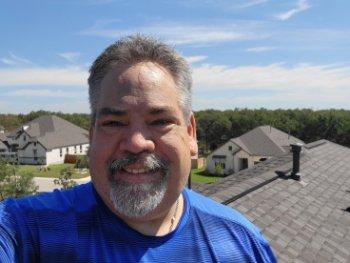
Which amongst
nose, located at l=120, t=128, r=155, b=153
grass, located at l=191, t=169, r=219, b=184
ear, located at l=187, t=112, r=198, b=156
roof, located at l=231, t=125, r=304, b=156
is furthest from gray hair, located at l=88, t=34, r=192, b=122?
roof, located at l=231, t=125, r=304, b=156

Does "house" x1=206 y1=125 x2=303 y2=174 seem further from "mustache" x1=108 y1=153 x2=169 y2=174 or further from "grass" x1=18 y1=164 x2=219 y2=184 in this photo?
"mustache" x1=108 y1=153 x2=169 y2=174

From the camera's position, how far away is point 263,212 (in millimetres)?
7949

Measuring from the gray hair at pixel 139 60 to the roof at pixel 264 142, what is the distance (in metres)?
49.5

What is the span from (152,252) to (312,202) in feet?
27.0

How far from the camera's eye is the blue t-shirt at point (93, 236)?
2.11 meters

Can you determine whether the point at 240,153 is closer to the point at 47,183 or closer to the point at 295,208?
the point at 47,183

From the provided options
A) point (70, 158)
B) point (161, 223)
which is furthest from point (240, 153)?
point (161, 223)

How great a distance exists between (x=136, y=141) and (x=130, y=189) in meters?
0.25

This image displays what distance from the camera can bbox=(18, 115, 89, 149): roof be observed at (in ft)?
217

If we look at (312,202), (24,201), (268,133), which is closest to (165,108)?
(24,201)

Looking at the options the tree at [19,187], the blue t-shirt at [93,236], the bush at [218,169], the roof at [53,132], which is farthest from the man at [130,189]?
the roof at [53,132]

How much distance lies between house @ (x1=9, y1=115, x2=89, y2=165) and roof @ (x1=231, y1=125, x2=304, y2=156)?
23438 millimetres

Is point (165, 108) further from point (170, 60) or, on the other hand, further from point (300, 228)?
point (300, 228)

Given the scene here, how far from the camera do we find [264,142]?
53.5 metres
